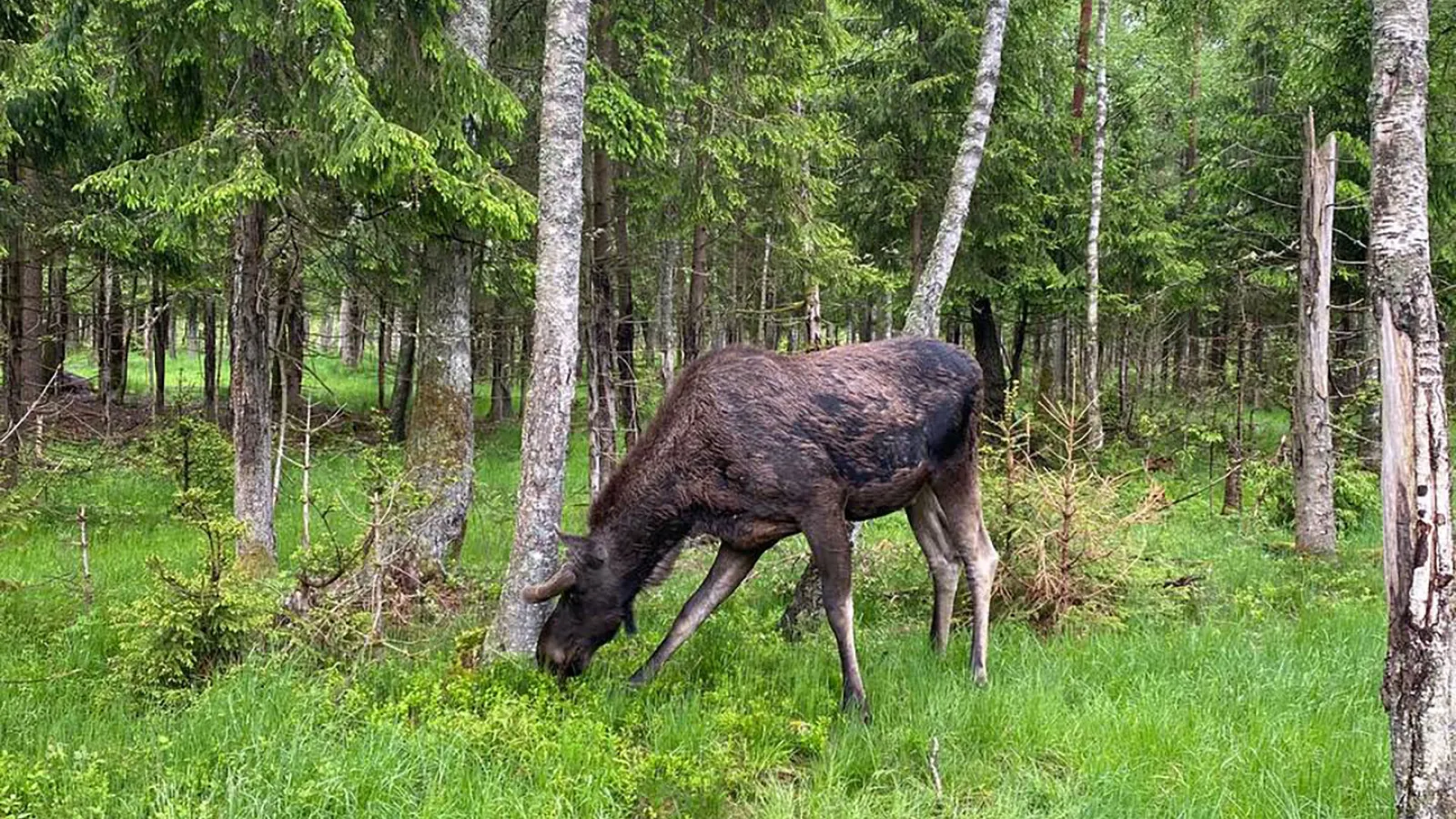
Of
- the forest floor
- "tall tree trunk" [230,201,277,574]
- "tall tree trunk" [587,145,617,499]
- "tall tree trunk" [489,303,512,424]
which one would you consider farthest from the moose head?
"tall tree trunk" [489,303,512,424]

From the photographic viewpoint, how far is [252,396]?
23.1ft

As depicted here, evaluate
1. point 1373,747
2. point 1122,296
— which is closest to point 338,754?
point 1373,747

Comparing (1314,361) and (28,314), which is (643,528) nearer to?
(1314,361)

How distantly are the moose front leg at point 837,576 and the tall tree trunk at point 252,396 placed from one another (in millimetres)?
4442

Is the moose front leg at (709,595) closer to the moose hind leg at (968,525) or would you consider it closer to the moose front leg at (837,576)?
the moose front leg at (837,576)

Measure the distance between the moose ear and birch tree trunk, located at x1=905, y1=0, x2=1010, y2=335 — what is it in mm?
3666

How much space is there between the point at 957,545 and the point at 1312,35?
47.3 feet

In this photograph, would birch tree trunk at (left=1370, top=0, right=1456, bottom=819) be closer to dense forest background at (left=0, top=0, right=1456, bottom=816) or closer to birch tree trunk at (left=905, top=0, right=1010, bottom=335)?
dense forest background at (left=0, top=0, right=1456, bottom=816)

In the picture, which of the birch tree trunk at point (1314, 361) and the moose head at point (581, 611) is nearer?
the moose head at point (581, 611)

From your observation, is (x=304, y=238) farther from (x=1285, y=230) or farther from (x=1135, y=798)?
(x=1285, y=230)

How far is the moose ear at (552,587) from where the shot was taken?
5.09 m

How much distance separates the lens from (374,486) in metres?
5.59

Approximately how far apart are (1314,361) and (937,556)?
5259 millimetres

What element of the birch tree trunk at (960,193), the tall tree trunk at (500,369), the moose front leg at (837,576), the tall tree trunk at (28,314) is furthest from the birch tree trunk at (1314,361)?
the tall tree trunk at (28,314)
